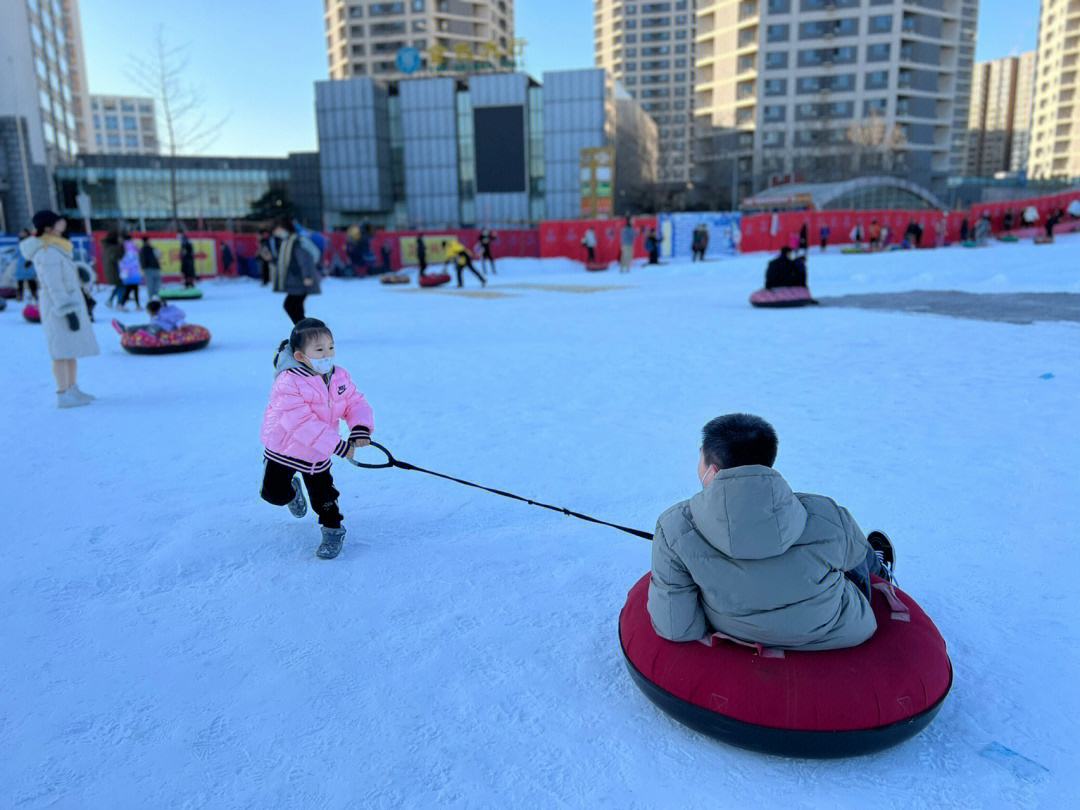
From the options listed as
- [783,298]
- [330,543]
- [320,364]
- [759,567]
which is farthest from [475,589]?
[783,298]

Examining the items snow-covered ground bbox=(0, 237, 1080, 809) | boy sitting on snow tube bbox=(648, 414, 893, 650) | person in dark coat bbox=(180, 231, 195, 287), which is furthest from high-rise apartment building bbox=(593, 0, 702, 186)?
boy sitting on snow tube bbox=(648, 414, 893, 650)

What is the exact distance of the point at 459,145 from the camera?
179 feet

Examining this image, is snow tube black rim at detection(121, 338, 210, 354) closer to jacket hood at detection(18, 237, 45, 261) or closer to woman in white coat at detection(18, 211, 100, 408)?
woman in white coat at detection(18, 211, 100, 408)

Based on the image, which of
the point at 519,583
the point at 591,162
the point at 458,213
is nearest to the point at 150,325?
the point at 519,583

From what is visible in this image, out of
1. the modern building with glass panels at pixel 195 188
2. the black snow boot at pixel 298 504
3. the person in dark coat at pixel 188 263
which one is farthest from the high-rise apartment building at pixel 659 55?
the black snow boot at pixel 298 504

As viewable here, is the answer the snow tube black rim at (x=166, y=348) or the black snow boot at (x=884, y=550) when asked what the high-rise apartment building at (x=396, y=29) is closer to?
the snow tube black rim at (x=166, y=348)

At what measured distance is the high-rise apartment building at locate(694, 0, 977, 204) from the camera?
63.0 meters

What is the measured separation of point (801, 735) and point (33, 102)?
6119 cm

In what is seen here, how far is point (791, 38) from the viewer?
6494 centimetres

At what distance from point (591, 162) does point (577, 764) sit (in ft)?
99.6

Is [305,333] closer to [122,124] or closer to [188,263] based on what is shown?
[188,263]

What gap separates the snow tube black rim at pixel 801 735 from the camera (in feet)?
6.66

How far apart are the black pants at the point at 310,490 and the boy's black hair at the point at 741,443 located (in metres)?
2.15

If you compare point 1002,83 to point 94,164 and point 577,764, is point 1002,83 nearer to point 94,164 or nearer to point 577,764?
point 94,164
